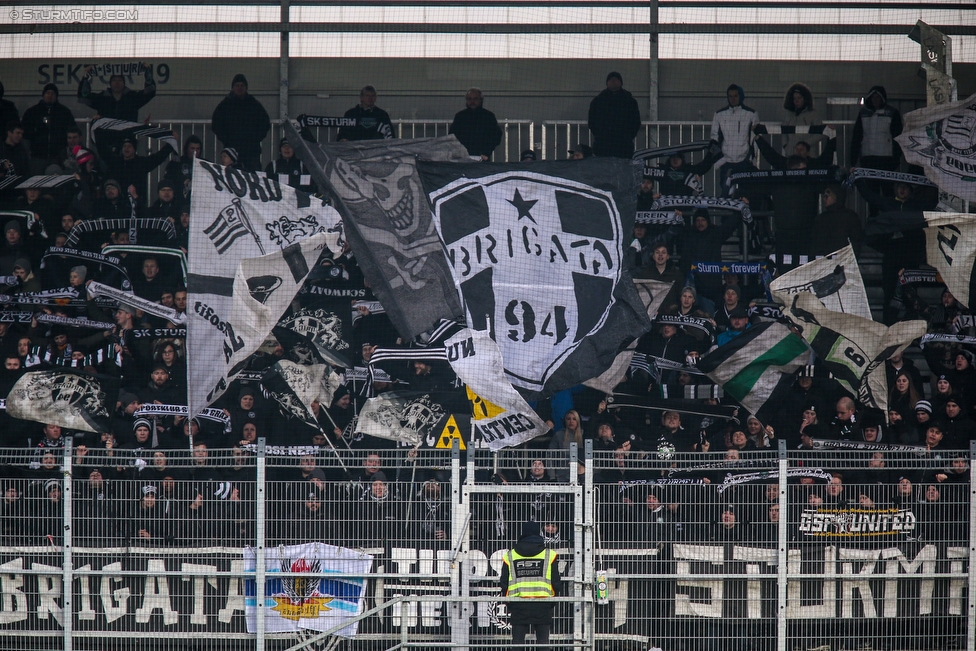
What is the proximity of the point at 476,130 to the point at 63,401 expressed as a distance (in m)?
6.67

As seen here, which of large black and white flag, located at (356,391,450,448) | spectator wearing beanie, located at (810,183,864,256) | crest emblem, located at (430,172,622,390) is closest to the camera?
large black and white flag, located at (356,391,450,448)

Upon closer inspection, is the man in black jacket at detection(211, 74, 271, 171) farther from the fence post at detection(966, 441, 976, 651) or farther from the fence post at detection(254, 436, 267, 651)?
the fence post at detection(966, 441, 976, 651)

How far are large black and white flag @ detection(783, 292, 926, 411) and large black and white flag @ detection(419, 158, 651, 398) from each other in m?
2.28

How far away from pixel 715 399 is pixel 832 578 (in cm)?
391

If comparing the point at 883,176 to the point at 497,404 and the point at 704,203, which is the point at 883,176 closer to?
the point at 704,203

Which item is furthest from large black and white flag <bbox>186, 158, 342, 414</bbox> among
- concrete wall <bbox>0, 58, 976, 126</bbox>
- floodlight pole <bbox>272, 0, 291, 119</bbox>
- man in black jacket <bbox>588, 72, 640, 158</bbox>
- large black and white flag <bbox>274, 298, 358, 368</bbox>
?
man in black jacket <bbox>588, 72, 640, 158</bbox>

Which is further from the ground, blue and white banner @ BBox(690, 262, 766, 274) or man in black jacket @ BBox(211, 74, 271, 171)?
man in black jacket @ BBox(211, 74, 271, 171)

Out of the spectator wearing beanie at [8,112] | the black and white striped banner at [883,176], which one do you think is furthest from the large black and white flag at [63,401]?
the black and white striped banner at [883,176]

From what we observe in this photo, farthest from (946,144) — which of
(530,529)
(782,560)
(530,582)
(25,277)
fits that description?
(25,277)

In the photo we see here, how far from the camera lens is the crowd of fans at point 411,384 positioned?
10539 mm

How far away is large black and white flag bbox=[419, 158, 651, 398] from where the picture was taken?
13.8m

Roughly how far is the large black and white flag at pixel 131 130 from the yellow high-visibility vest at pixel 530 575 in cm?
863

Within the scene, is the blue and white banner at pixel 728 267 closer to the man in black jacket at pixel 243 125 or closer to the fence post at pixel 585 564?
the fence post at pixel 585 564

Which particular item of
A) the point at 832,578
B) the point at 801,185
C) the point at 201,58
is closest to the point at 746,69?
the point at 801,185
